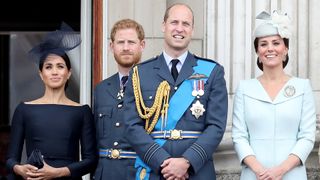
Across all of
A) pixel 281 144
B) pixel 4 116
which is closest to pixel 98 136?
pixel 281 144

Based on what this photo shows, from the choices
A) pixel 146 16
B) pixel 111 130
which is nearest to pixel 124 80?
pixel 111 130

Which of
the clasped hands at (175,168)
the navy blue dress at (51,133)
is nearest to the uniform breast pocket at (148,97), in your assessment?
the clasped hands at (175,168)

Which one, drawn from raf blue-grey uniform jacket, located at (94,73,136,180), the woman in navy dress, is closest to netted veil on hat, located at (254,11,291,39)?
raf blue-grey uniform jacket, located at (94,73,136,180)

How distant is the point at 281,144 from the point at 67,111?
1.26m

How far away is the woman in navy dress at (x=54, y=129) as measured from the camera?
→ 4906 millimetres

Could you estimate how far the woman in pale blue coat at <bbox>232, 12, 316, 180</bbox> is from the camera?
4.57 metres

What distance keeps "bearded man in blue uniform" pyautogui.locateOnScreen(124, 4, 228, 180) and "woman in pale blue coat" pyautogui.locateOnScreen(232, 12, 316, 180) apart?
187 mm

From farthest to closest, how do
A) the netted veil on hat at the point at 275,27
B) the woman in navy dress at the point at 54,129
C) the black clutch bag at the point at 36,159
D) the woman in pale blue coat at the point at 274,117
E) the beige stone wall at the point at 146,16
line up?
1. the beige stone wall at the point at 146,16
2. the woman in navy dress at the point at 54,129
3. the black clutch bag at the point at 36,159
4. the netted veil on hat at the point at 275,27
5. the woman in pale blue coat at the point at 274,117

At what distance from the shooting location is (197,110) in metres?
4.51

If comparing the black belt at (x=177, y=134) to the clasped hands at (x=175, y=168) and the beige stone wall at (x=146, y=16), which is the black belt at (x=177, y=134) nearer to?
the clasped hands at (x=175, y=168)

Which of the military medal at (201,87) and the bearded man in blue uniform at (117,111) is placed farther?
the bearded man in blue uniform at (117,111)

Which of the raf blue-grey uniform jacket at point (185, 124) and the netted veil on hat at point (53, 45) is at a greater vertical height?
the netted veil on hat at point (53, 45)

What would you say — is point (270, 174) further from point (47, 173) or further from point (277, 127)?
point (47, 173)

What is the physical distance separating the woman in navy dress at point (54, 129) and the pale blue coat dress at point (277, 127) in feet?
3.05
